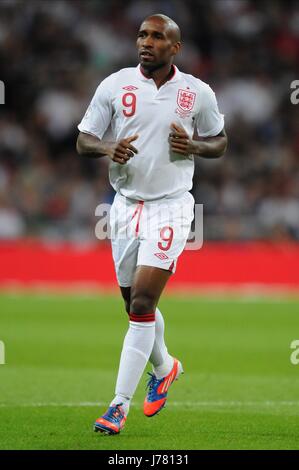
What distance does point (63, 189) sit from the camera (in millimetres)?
20562

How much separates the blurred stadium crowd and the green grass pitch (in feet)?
6.07

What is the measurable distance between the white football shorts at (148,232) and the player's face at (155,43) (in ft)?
3.16

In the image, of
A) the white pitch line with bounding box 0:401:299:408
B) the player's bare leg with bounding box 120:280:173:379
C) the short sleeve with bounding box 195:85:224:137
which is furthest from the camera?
the white pitch line with bounding box 0:401:299:408

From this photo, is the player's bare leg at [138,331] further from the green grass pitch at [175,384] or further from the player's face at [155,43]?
the player's face at [155,43]

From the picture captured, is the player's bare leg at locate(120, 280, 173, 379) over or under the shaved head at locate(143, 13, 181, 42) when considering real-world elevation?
under

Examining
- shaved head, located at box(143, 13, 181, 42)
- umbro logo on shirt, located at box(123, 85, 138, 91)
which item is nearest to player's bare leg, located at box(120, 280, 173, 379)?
umbro logo on shirt, located at box(123, 85, 138, 91)

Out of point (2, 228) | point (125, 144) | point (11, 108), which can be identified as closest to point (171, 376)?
point (125, 144)

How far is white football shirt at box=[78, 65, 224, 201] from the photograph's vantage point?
23.6 feet

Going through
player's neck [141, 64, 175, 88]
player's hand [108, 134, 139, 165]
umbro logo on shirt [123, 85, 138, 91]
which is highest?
player's neck [141, 64, 175, 88]

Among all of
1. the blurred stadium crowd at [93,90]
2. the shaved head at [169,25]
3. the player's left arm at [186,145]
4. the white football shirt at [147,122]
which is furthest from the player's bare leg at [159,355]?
the blurred stadium crowd at [93,90]

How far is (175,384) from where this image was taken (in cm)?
982

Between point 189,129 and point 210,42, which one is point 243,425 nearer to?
point 189,129

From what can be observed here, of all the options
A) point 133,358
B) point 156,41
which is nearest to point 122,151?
point 156,41

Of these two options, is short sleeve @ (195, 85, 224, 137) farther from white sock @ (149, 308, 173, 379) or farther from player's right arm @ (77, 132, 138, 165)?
white sock @ (149, 308, 173, 379)
